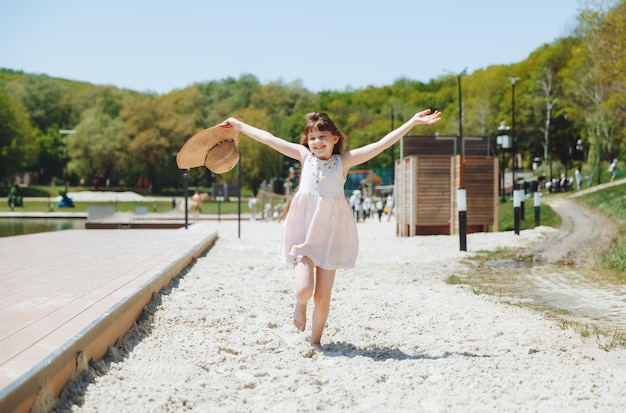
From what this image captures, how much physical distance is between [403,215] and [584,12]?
1810cm

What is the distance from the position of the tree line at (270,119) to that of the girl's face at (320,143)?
40450mm

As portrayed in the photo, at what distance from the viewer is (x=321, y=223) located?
17.4 ft

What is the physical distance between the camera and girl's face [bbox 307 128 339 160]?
5434 mm

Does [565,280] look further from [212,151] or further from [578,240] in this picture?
[578,240]

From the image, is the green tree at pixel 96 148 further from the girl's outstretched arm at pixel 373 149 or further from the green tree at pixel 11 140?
the girl's outstretched arm at pixel 373 149

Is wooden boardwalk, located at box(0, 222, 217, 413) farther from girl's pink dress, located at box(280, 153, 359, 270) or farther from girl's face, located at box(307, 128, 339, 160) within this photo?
girl's face, located at box(307, 128, 339, 160)

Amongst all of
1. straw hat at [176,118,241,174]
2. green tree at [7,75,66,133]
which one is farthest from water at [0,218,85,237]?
green tree at [7,75,66,133]

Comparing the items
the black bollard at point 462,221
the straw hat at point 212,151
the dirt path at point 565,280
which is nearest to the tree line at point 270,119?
the dirt path at point 565,280

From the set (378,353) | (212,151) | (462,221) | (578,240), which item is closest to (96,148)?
(578,240)

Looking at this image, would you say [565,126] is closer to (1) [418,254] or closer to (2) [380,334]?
(1) [418,254]

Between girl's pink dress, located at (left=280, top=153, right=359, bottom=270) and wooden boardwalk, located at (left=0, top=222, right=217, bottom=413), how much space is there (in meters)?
1.43

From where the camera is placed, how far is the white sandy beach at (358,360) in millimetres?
3990

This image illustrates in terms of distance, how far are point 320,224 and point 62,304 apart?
2194 mm

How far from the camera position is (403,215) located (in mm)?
20734
